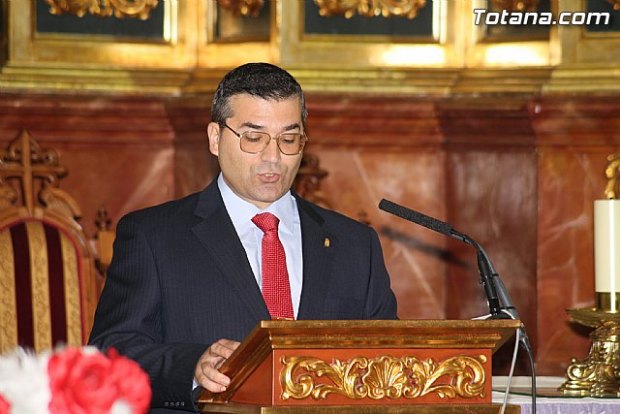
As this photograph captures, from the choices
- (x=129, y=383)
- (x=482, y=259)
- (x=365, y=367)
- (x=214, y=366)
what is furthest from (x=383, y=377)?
(x=129, y=383)

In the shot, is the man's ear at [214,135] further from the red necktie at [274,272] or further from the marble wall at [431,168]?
the marble wall at [431,168]

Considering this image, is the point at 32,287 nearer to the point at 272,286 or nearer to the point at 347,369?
the point at 272,286

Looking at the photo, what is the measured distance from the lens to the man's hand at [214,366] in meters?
3.12

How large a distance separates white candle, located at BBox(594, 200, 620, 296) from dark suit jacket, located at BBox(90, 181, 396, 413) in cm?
73

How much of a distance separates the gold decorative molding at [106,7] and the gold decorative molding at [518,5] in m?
1.39

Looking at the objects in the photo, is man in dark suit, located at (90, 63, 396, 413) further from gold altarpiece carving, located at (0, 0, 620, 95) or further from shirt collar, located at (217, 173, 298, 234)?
gold altarpiece carving, located at (0, 0, 620, 95)

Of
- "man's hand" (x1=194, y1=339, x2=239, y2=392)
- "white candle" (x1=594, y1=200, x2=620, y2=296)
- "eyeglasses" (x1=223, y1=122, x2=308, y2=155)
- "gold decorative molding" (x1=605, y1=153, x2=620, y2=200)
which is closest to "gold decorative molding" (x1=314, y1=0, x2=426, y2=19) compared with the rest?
"gold decorative molding" (x1=605, y1=153, x2=620, y2=200)

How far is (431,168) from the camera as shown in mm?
5941

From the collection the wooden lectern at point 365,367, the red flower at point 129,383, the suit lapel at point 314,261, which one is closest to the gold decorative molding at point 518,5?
the suit lapel at point 314,261

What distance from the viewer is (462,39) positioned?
19.6 ft

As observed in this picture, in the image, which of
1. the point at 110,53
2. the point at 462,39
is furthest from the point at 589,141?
the point at 110,53

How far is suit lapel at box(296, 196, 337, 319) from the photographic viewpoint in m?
3.77

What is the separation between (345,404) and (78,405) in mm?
1308

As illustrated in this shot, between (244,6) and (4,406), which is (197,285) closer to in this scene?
(4,406)
